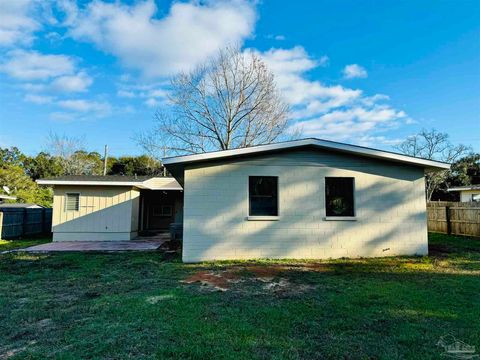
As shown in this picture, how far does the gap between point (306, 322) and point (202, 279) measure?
3141mm

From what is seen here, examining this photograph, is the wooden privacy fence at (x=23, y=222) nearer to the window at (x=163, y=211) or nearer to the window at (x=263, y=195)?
the window at (x=163, y=211)

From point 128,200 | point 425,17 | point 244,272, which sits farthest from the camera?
point 128,200

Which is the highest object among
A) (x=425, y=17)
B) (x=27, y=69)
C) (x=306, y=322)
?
(x=27, y=69)

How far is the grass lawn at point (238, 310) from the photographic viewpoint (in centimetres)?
332

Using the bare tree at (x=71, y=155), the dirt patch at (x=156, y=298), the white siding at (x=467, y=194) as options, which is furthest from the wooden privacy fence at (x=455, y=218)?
Result: the bare tree at (x=71, y=155)

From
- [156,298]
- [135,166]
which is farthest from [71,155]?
[156,298]

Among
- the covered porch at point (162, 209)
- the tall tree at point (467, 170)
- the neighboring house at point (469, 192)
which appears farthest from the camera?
the tall tree at point (467, 170)

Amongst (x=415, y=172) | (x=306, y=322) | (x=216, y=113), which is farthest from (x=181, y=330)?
(x=216, y=113)

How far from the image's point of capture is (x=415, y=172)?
950cm

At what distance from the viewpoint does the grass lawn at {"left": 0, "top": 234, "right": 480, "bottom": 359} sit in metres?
3.32

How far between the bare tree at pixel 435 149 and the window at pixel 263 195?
24753 mm

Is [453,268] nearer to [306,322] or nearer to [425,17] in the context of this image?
[306,322]

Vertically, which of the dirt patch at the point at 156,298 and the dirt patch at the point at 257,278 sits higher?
the dirt patch at the point at 257,278

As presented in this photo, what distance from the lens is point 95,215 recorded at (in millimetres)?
13844
